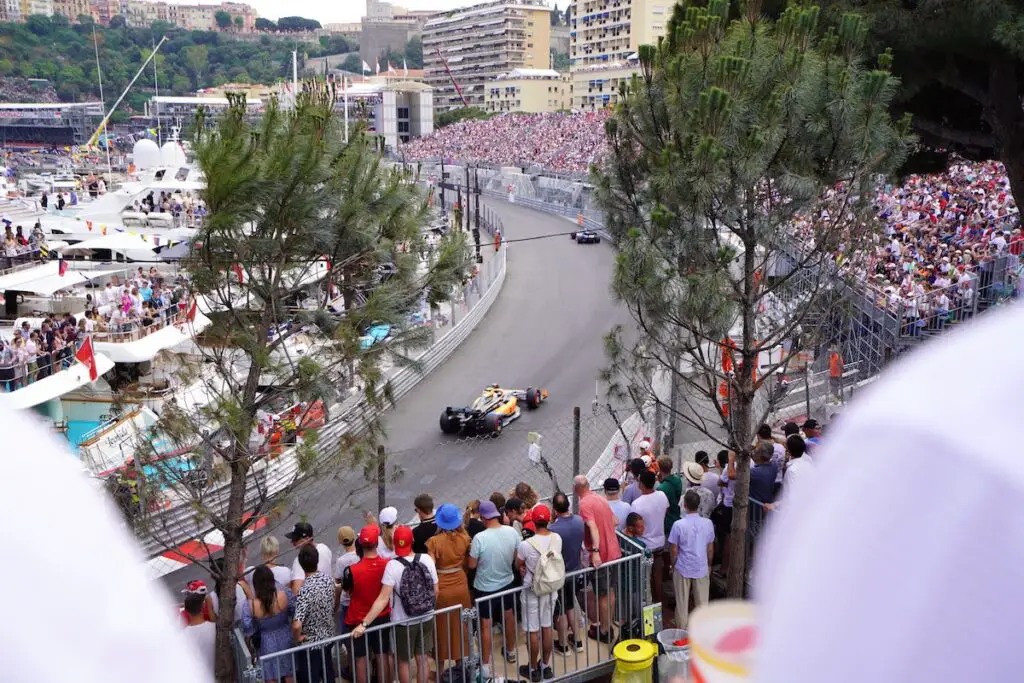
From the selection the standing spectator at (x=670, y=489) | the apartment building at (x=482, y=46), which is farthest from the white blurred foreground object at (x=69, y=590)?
the apartment building at (x=482, y=46)

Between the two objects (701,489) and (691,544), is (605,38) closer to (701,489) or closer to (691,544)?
(701,489)

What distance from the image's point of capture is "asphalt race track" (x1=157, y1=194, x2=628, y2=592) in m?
12.3

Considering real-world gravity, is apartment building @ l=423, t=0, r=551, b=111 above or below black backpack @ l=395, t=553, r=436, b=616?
above

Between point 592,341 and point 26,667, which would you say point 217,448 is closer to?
point 26,667

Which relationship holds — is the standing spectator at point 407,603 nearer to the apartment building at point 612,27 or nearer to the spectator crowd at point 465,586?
the spectator crowd at point 465,586

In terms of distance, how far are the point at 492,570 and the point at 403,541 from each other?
2.59 feet

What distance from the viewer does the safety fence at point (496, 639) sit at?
20.1 ft

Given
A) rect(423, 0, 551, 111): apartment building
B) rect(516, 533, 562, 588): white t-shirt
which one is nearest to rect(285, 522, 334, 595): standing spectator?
rect(516, 533, 562, 588): white t-shirt

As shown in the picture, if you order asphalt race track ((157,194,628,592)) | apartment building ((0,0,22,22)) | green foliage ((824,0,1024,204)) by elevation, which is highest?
apartment building ((0,0,22,22))

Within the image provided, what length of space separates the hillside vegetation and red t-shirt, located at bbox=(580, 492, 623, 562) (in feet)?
475

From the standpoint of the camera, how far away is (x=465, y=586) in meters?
6.59

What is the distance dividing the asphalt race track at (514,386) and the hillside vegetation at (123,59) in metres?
119

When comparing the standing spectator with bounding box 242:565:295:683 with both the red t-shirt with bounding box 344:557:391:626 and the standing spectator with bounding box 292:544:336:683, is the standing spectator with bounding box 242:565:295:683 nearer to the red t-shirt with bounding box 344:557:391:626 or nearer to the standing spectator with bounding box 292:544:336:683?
the standing spectator with bounding box 292:544:336:683

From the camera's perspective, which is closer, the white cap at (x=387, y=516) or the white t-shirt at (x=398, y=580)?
the white t-shirt at (x=398, y=580)
